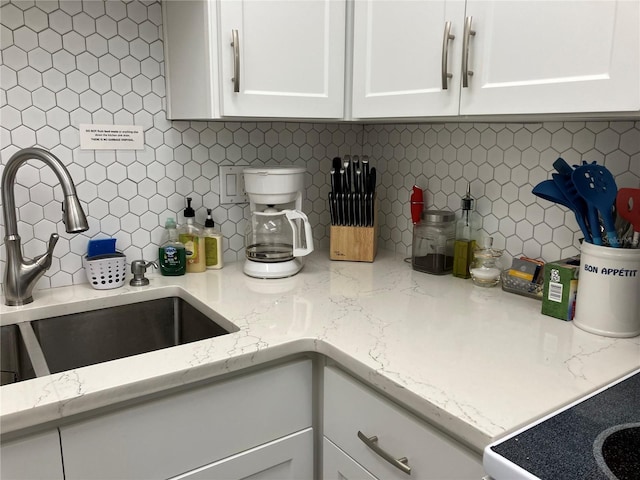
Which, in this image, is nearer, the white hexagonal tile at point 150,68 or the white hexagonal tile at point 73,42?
the white hexagonal tile at point 73,42

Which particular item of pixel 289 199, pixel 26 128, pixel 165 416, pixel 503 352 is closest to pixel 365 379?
pixel 503 352

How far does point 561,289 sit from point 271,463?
779 millimetres

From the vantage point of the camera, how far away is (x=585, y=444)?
0.77 m

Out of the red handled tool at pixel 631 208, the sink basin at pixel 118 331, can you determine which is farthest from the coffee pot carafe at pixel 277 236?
the red handled tool at pixel 631 208

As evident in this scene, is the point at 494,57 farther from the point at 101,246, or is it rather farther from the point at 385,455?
the point at 101,246

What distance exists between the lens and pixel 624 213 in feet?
3.76

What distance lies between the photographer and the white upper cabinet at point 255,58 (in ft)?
4.46

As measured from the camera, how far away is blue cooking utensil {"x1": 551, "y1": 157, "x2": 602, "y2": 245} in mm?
1182

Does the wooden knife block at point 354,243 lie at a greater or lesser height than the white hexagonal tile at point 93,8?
lesser

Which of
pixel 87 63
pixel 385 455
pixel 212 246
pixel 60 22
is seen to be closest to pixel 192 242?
pixel 212 246

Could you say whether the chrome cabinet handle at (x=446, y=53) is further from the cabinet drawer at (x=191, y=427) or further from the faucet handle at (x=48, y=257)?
the faucet handle at (x=48, y=257)

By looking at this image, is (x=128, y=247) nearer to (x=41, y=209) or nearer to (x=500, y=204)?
(x=41, y=209)

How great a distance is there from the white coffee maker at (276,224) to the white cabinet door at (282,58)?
8.1 inches

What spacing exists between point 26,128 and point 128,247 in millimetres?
427
